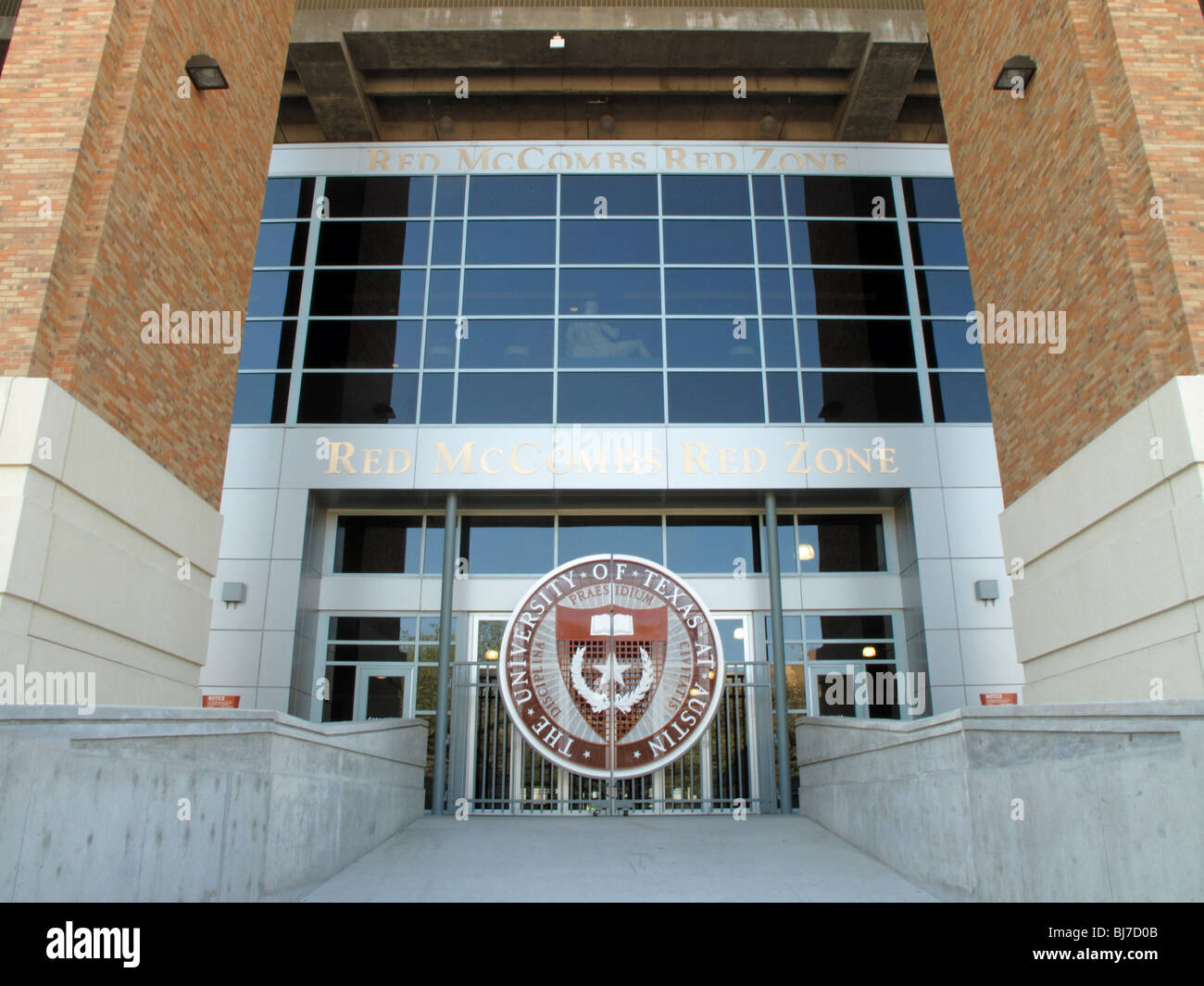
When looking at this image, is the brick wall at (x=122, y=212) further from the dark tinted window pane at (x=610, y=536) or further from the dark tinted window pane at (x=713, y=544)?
the dark tinted window pane at (x=713, y=544)

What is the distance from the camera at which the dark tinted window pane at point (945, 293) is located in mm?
16750

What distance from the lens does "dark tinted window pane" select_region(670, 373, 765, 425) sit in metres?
15.7

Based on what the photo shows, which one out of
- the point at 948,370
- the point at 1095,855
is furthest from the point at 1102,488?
the point at 948,370

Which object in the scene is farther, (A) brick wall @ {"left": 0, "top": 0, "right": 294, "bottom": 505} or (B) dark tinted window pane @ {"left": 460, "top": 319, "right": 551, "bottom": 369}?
(B) dark tinted window pane @ {"left": 460, "top": 319, "right": 551, "bottom": 369}

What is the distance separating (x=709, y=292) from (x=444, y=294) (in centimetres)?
480

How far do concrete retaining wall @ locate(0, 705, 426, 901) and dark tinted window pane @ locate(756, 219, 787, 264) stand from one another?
12.0 metres

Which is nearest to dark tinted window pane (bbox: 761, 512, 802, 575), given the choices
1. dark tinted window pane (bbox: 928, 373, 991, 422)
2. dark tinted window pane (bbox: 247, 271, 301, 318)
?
dark tinted window pane (bbox: 928, 373, 991, 422)

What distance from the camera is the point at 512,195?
17.5 metres

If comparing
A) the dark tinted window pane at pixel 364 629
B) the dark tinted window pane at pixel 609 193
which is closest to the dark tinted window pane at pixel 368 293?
the dark tinted window pane at pixel 609 193

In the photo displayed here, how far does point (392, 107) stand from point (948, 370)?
42.7ft

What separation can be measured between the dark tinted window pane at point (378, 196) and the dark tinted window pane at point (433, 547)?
19.5 feet

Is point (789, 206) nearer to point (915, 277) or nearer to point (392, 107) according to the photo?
point (915, 277)

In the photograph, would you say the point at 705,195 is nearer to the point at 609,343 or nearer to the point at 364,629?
the point at 609,343

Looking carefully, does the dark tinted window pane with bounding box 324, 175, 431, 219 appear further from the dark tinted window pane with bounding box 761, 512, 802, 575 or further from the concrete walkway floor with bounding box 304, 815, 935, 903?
the concrete walkway floor with bounding box 304, 815, 935, 903
